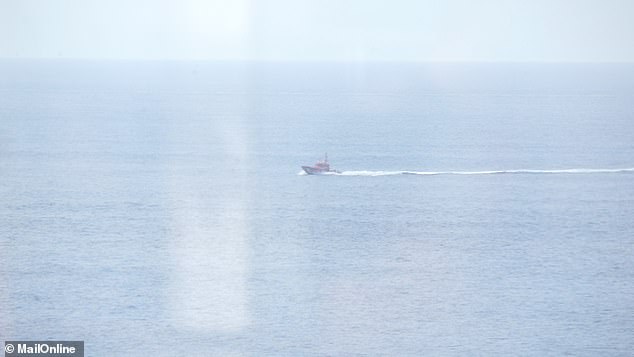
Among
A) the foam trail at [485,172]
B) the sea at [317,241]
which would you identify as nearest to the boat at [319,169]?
the sea at [317,241]

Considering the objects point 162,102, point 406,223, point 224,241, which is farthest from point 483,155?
point 162,102

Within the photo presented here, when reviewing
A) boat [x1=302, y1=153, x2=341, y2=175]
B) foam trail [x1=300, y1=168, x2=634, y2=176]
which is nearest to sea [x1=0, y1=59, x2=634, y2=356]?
foam trail [x1=300, y1=168, x2=634, y2=176]

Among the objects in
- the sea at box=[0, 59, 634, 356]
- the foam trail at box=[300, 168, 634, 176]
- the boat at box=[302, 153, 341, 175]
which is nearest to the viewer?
the sea at box=[0, 59, 634, 356]

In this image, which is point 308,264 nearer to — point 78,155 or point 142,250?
point 142,250

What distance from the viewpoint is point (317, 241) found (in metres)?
41.9

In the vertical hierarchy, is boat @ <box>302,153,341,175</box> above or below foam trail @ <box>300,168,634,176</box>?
above

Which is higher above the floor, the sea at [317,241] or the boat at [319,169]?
the boat at [319,169]

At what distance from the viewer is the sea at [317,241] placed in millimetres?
31250

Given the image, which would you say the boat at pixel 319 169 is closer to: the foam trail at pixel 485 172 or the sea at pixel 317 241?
the sea at pixel 317 241

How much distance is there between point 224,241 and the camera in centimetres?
4234

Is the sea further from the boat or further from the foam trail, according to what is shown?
the boat

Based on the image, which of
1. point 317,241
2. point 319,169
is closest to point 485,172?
point 319,169

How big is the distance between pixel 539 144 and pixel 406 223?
102 ft

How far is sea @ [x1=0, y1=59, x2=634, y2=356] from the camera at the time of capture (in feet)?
103
